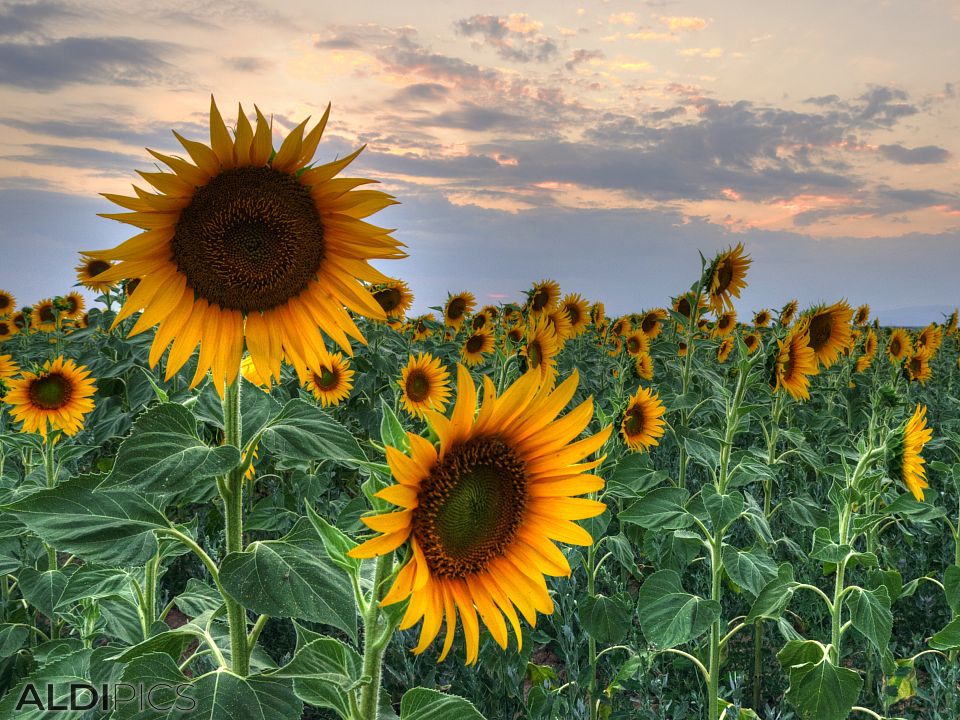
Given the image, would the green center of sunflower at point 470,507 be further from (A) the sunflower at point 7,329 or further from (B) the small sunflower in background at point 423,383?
(A) the sunflower at point 7,329

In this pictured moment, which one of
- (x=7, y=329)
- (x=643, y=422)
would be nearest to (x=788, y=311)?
(x=643, y=422)

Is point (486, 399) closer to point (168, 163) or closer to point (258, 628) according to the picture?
point (258, 628)

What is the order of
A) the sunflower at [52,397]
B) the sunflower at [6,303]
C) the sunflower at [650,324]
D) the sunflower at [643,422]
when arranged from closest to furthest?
the sunflower at [52,397] → the sunflower at [643,422] → the sunflower at [650,324] → the sunflower at [6,303]

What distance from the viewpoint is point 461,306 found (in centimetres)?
953

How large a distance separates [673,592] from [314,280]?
6.66ft

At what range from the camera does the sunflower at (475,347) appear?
25.4 ft

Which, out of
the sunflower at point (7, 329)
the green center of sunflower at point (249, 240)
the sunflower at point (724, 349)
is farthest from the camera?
the sunflower at point (7, 329)

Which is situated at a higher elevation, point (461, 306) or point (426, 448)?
point (461, 306)

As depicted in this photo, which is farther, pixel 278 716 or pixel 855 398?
pixel 855 398

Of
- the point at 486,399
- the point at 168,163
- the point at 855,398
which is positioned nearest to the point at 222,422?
the point at 168,163

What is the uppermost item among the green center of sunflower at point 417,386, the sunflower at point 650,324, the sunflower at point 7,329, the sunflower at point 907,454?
the sunflower at point 7,329

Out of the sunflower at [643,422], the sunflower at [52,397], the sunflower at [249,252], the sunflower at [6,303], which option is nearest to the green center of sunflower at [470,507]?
the sunflower at [249,252]

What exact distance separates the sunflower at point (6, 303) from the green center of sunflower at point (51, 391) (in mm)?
9931

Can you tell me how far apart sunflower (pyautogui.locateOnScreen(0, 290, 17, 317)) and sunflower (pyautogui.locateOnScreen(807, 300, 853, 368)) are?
13279 mm
